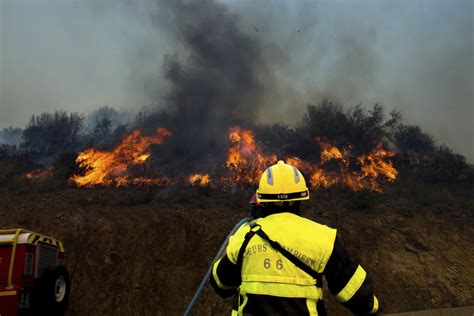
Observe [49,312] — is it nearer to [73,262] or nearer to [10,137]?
[73,262]

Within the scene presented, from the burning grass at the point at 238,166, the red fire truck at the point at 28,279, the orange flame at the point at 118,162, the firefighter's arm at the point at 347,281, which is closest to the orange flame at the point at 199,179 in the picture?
the burning grass at the point at 238,166

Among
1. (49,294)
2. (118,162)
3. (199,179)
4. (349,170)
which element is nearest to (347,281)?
(49,294)

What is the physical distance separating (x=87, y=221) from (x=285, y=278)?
402 inches

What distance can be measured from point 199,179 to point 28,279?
10074 mm

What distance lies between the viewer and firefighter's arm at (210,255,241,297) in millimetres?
2727

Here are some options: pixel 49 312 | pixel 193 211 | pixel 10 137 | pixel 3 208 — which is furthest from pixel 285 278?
pixel 10 137

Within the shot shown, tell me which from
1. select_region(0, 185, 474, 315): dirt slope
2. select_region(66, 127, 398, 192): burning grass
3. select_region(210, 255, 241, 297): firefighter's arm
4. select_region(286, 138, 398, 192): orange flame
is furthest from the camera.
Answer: select_region(286, 138, 398, 192): orange flame

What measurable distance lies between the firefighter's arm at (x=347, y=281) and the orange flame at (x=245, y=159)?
43.0ft

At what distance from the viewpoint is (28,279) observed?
5.88 m

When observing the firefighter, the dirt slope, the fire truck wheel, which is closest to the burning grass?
the dirt slope

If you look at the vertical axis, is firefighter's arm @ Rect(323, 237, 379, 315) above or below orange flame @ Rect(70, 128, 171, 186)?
below

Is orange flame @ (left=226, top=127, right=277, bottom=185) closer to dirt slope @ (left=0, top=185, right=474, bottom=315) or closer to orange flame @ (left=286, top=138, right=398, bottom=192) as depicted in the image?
orange flame @ (left=286, top=138, right=398, bottom=192)

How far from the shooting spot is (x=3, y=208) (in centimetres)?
1201

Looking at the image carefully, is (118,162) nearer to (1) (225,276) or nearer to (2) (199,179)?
(2) (199,179)
